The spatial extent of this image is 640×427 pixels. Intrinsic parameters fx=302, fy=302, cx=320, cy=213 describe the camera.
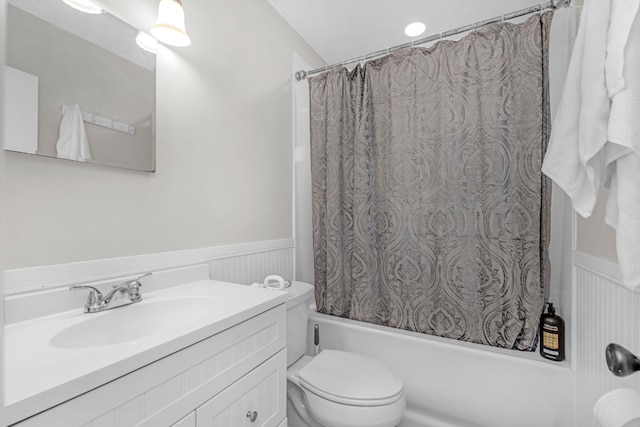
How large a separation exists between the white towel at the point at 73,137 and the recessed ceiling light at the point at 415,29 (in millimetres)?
1983

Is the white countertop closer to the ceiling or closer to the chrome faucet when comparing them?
the chrome faucet

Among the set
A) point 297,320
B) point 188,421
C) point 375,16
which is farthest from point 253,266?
point 375,16

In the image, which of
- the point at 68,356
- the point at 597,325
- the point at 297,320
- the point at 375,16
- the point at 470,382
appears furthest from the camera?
the point at 375,16

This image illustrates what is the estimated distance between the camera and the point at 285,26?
2.03m

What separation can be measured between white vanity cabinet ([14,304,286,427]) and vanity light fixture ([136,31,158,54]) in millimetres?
1093

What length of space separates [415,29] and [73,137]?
2.09m

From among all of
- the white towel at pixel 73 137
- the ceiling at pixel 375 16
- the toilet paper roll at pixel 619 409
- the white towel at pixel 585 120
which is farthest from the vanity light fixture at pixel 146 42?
the toilet paper roll at pixel 619 409

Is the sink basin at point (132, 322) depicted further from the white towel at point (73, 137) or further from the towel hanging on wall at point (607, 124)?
the towel hanging on wall at point (607, 124)

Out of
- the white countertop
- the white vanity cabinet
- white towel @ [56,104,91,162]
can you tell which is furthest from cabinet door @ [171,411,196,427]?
white towel @ [56,104,91,162]

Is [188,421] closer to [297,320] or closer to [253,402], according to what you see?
[253,402]

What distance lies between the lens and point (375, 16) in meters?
1.93

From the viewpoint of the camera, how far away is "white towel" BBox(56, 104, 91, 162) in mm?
926

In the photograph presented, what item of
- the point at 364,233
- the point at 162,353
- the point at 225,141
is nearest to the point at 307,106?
the point at 225,141

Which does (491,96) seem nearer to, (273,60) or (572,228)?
(572,228)
